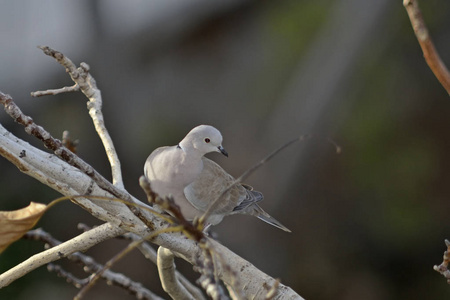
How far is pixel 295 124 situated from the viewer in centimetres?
283

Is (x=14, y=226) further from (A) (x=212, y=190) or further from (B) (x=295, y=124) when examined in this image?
(B) (x=295, y=124)

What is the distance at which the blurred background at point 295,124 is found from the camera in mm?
2908

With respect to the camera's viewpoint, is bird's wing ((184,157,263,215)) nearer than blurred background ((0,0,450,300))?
Yes

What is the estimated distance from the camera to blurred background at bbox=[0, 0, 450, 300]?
291 cm

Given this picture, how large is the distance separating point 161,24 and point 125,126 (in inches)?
21.5

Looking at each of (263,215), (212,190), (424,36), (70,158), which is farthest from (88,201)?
(263,215)

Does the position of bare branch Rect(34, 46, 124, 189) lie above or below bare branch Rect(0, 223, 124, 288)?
above

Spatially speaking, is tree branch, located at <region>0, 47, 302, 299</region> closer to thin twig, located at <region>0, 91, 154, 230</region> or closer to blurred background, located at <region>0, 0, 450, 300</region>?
thin twig, located at <region>0, 91, 154, 230</region>

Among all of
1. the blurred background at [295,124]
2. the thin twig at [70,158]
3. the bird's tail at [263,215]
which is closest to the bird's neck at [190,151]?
the thin twig at [70,158]

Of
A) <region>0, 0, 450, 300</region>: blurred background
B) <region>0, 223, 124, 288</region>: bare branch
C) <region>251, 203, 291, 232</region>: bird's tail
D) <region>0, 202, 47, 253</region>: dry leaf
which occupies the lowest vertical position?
<region>0, 202, 47, 253</region>: dry leaf

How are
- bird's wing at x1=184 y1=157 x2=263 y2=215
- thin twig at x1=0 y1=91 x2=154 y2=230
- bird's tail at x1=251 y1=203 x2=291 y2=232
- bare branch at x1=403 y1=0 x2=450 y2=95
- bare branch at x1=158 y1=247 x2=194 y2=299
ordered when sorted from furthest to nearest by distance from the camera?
1. bird's tail at x1=251 y1=203 x2=291 y2=232
2. bird's wing at x1=184 y1=157 x2=263 y2=215
3. bare branch at x1=158 y1=247 x2=194 y2=299
4. thin twig at x1=0 y1=91 x2=154 y2=230
5. bare branch at x1=403 y1=0 x2=450 y2=95

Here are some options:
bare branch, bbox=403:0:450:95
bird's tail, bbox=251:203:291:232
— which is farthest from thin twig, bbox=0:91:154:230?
bird's tail, bbox=251:203:291:232

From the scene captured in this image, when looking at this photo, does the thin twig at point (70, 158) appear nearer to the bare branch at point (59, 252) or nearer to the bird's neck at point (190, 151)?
the bare branch at point (59, 252)

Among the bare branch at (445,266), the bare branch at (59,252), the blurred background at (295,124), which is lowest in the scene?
the bare branch at (59,252)
